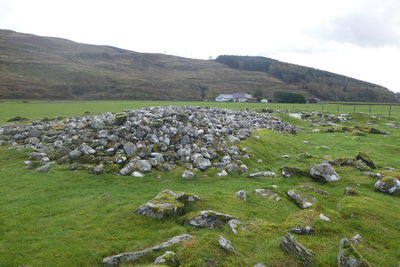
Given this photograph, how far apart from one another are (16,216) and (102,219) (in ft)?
13.2

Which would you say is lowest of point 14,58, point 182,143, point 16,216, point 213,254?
point 16,216

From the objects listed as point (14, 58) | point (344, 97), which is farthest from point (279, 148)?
point (14, 58)

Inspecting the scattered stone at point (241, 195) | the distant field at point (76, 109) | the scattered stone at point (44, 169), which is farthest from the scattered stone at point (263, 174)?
the distant field at point (76, 109)

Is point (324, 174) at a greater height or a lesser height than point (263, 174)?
greater

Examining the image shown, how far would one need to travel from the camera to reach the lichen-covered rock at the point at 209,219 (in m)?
9.44

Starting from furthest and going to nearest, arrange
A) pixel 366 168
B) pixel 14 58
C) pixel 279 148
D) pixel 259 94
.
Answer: pixel 14 58 < pixel 259 94 < pixel 279 148 < pixel 366 168

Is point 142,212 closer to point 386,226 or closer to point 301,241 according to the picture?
point 301,241

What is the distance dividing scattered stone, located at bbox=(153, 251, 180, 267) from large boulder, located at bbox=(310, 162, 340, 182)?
1143 cm

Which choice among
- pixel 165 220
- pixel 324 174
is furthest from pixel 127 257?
pixel 324 174

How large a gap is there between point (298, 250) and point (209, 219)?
136 inches

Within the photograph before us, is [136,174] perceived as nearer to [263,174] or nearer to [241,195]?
[241,195]

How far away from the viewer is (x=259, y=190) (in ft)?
44.5

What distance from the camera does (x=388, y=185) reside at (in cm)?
1343

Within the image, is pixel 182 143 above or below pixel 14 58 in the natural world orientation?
below
